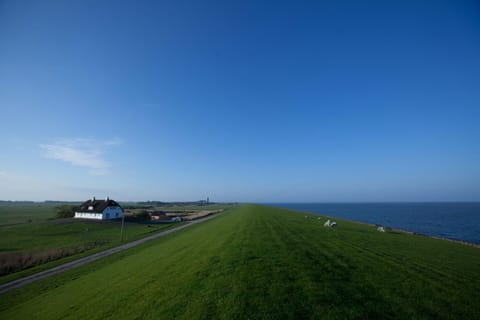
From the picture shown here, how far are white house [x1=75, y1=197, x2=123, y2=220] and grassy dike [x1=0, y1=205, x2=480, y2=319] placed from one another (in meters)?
51.6

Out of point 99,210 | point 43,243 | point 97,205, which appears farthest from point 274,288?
point 97,205

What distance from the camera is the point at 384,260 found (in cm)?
1236

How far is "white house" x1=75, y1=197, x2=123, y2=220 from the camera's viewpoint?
58.4 m

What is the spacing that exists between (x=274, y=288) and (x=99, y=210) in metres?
67.2

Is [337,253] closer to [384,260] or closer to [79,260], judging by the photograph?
[384,260]

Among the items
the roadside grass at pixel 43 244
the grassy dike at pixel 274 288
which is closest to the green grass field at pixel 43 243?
the roadside grass at pixel 43 244

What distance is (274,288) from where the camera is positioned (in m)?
8.59

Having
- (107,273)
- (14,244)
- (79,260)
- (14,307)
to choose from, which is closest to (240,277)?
(107,273)

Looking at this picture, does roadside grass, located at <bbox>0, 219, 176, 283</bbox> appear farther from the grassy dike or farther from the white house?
the grassy dike

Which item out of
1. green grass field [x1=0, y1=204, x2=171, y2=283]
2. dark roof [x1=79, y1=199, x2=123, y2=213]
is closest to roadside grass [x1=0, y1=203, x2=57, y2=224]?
dark roof [x1=79, y1=199, x2=123, y2=213]

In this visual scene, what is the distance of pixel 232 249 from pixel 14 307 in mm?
13023

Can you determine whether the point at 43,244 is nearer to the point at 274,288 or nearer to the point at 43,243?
the point at 43,243

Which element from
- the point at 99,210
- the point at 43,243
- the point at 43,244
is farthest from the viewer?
the point at 99,210

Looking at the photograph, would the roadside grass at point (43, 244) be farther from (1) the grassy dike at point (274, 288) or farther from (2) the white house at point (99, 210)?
(1) the grassy dike at point (274, 288)
